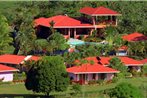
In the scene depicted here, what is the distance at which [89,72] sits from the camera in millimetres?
50062

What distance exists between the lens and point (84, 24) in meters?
67.4

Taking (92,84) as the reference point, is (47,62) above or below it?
above

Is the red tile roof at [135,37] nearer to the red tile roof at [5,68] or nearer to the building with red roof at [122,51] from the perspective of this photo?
the building with red roof at [122,51]

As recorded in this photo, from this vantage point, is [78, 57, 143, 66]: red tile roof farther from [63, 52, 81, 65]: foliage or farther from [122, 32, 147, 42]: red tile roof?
[122, 32, 147, 42]: red tile roof

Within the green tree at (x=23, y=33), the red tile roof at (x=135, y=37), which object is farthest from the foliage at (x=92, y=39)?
the green tree at (x=23, y=33)

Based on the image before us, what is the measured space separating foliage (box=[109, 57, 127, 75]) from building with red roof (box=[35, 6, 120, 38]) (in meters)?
13.3

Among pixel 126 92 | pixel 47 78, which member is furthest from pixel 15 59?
pixel 126 92

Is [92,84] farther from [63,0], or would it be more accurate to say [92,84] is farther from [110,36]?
[63,0]

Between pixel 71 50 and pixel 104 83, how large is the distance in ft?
32.4

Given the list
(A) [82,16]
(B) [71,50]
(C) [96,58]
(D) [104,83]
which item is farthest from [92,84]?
(A) [82,16]

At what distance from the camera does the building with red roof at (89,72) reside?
50.2 metres

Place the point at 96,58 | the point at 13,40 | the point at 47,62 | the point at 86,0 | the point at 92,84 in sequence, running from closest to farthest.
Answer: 1. the point at 47,62
2. the point at 92,84
3. the point at 96,58
4. the point at 13,40
5. the point at 86,0

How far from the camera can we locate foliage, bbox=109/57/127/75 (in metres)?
52.6

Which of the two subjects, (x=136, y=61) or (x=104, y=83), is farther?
(x=136, y=61)
